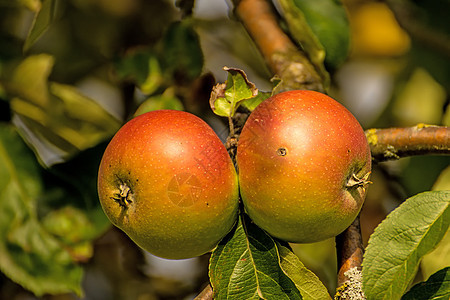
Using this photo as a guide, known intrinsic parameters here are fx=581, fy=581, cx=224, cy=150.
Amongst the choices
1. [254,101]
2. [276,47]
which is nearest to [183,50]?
[276,47]

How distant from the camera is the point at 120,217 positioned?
0.81 meters

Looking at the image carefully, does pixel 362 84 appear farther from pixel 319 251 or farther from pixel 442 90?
pixel 319 251

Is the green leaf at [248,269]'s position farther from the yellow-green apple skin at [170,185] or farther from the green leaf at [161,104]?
the green leaf at [161,104]

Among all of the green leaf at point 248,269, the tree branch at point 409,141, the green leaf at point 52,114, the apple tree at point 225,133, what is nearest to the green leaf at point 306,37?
the apple tree at point 225,133

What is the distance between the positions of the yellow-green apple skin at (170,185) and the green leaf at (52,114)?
52cm

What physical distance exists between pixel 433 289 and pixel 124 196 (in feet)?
1.49

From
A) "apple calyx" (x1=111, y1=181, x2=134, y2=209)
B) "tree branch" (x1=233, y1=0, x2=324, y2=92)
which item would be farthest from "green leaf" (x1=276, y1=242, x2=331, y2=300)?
"tree branch" (x1=233, y1=0, x2=324, y2=92)

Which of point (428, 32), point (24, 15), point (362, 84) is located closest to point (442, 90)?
point (428, 32)

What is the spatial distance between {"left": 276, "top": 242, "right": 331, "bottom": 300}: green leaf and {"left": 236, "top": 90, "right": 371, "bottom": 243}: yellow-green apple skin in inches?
1.0

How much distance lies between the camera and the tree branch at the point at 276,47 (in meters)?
1.07

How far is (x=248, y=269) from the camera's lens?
835 millimetres

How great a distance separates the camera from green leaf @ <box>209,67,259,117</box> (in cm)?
88

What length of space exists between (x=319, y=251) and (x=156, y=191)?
87 centimetres

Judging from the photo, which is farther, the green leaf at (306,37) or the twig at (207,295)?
the green leaf at (306,37)
